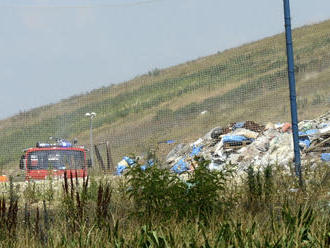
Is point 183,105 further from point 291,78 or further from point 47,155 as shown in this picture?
point 291,78

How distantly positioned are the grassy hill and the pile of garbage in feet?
0.88

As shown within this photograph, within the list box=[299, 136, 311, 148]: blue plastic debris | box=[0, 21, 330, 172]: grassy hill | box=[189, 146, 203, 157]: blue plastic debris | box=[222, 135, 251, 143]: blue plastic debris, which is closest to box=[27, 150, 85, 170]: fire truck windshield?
box=[0, 21, 330, 172]: grassy hill

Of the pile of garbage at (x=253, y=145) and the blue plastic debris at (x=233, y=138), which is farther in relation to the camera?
the blue plastic debris at (x=233, y=138)

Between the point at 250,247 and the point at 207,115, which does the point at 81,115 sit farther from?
the point at 250,247

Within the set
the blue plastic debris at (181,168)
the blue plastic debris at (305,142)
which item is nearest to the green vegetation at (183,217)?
the blue plastic debris at (181,168)

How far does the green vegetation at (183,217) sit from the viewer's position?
20.6 feet

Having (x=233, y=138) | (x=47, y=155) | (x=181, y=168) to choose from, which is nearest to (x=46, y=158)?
(x=47, y=155)

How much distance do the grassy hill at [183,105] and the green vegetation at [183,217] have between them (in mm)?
5768

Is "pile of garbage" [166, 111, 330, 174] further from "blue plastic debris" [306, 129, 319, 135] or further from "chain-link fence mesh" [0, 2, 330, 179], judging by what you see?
"chain-link fence mesh" [0, 2, 330, 179]

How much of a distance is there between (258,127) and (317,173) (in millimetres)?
8357

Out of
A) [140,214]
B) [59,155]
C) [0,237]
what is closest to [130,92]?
[59,155]

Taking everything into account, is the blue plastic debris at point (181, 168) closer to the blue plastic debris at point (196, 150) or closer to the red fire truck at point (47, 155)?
the red fire truck at point (47, 155)

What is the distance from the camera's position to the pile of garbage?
15.8 meters

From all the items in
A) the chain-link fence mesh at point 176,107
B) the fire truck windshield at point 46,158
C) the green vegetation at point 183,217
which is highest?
the chain-link fence mesh at point 176,107
